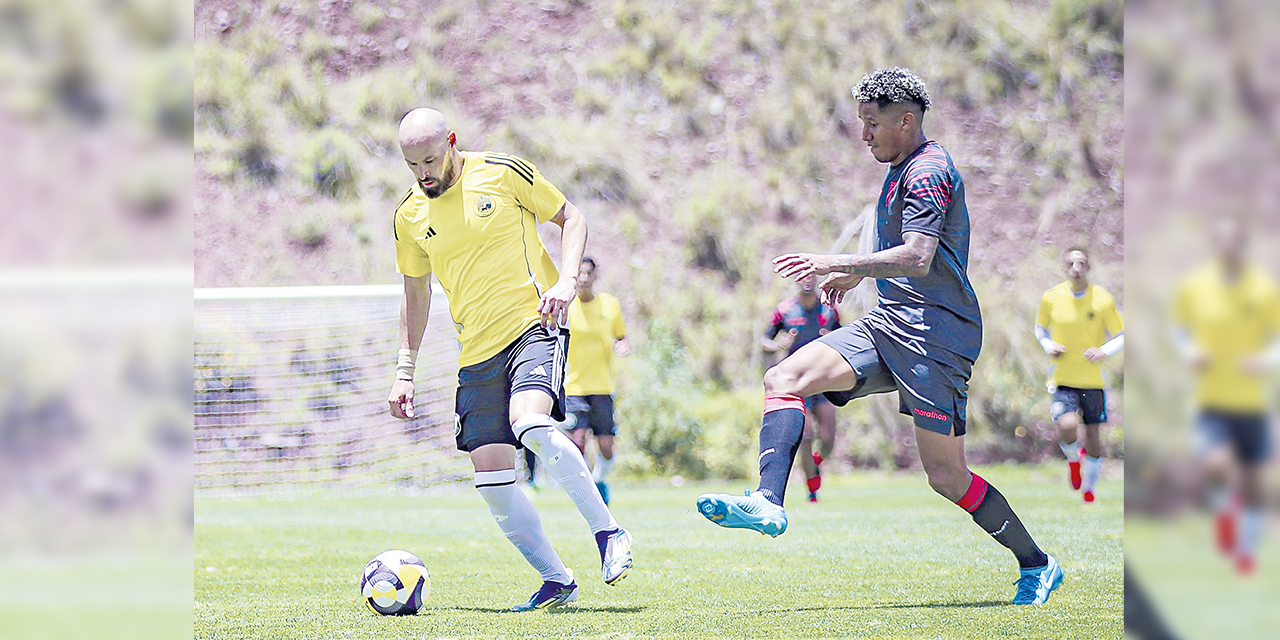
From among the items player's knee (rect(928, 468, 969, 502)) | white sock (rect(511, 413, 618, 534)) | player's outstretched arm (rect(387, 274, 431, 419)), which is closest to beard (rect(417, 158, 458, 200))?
player's outstretched arm (rect(387, 274, 431, 419))

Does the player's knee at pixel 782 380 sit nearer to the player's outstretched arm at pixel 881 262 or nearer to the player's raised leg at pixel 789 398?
the player's raised leg at pixel 789 398

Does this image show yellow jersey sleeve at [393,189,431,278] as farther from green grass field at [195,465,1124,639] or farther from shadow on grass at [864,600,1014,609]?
shadow on grass at [864,600,1014,609]

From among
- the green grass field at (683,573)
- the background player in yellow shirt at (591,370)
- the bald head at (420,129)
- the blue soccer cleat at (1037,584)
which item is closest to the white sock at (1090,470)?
the green grass field at (683,573)

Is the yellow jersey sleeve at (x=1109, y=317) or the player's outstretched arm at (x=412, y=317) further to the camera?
the yellow jersey sleeve at (x=1109, y=317)

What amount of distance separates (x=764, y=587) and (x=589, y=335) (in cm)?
424

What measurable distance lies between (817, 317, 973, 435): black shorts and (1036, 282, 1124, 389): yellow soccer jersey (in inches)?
183

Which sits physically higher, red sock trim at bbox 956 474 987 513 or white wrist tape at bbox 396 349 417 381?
white wrist tape at bbox 396 349 417 381

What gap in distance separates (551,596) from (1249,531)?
4.03 metres

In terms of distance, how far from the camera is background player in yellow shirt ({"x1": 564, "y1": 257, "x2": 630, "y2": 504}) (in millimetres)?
9148

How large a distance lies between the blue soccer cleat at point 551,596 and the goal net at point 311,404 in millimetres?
6707

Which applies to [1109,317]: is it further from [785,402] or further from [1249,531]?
[1249,531]

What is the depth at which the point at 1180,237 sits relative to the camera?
2.78ft

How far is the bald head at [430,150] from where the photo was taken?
4457 mm

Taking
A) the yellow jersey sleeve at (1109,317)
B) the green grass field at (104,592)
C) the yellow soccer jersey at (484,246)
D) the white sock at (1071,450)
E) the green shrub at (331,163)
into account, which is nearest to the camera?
the green grass field at (104,592)
